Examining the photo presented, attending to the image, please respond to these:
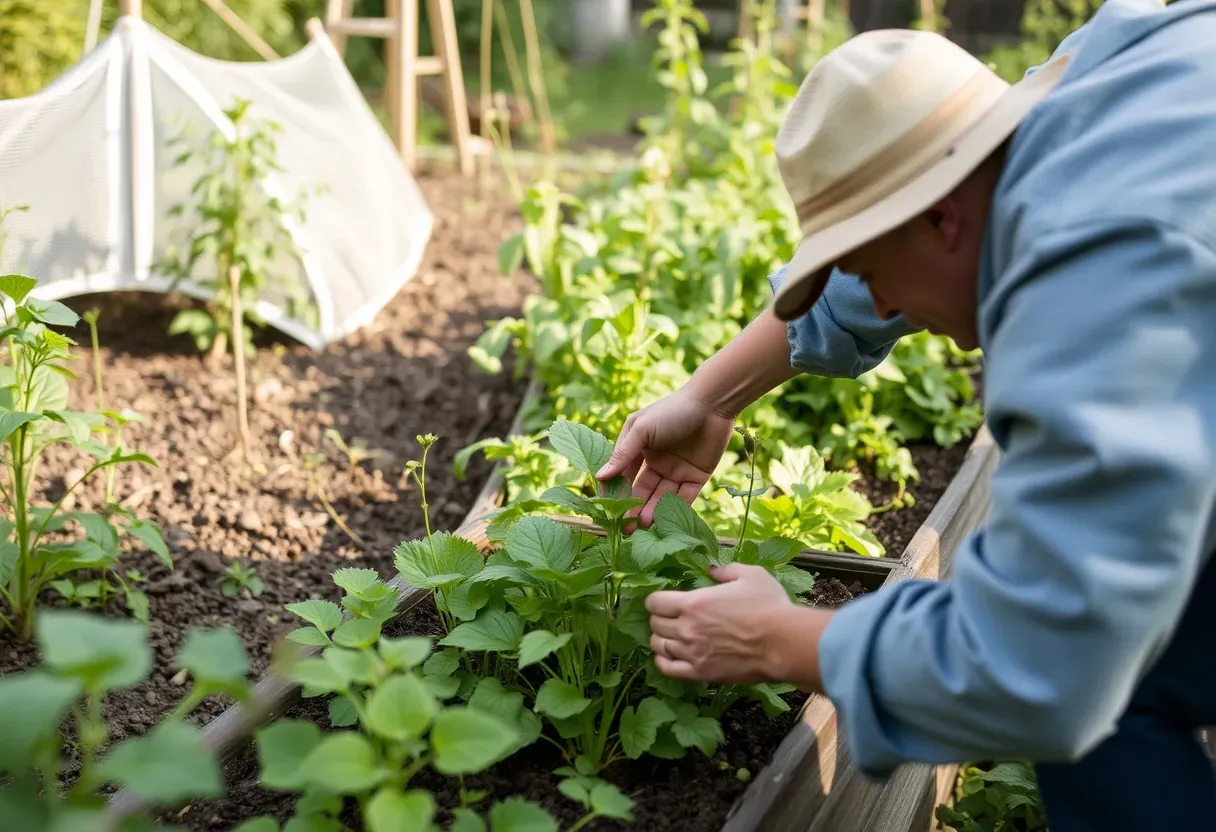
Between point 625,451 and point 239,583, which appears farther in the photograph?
point 239,583

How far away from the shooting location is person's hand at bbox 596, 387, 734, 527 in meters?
2.04

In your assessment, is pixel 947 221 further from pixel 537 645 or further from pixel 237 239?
pixel 237 239

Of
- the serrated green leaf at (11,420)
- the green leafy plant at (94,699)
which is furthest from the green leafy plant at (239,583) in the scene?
the green leafy plant at (94,699)

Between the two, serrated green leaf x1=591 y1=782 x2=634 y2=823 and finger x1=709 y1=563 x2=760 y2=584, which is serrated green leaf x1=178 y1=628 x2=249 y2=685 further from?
finger x1=709 y1=563 x2=760 y2=584

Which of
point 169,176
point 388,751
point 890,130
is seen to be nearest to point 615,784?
point 388,751

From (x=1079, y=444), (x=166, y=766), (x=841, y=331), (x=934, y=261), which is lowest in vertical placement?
(x=166, y=766)

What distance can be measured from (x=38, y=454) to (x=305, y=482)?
100cm

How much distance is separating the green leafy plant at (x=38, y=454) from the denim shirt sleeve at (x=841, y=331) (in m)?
1.26

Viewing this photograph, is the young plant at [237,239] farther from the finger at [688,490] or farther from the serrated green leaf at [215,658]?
the serrated green leaf at [215,658]

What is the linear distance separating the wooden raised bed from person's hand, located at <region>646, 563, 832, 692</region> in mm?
202

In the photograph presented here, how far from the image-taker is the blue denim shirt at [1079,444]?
116 centimetres

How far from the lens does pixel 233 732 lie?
174 centimetres

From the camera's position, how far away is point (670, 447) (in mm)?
2086

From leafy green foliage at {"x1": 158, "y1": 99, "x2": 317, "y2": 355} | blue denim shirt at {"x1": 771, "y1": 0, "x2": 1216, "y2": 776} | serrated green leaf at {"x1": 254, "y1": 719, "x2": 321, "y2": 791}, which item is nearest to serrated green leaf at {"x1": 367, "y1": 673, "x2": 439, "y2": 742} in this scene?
serrated green leaf at {"x1": 254, "y1": 719, "x2": 321, "y2": 791}
